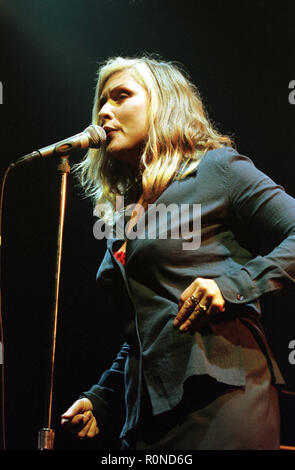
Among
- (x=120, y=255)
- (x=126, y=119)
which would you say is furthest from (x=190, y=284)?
(x=126, y=119)

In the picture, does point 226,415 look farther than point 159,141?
No

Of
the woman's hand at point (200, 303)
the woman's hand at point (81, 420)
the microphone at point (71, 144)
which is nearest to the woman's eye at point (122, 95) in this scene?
the microphone at point (71, 144)

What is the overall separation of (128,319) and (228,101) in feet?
6.56

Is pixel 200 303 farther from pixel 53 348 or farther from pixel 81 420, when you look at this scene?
pixel 81 420

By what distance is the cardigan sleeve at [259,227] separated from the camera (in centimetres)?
119

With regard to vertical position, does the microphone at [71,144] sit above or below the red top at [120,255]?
above

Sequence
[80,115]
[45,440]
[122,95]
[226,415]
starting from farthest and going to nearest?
[80,115]
[122,95]
[45,440]
[226,415]

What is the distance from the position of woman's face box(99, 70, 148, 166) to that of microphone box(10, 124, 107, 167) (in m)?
0.11

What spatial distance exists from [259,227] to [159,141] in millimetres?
572

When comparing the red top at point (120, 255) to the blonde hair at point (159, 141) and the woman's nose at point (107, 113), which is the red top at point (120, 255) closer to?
the blonde hair at point (159, 141)

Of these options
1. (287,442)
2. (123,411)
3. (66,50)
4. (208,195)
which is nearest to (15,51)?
(66,50)

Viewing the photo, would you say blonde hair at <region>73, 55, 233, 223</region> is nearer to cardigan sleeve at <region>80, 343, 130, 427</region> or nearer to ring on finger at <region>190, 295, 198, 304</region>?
ring on finger at <region>190, 295, 198, 304</region>

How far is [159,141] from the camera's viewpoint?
1685 mm

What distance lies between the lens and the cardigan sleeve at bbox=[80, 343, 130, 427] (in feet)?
5.32
